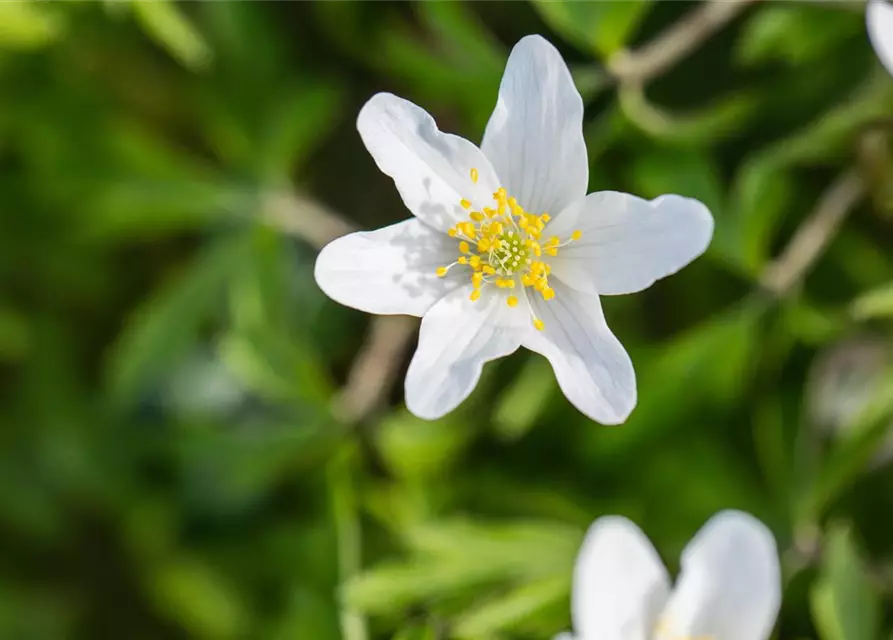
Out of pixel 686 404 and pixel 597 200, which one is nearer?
pixel 597 200

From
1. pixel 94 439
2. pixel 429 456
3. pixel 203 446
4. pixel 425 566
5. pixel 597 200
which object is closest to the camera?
pixel 597 200

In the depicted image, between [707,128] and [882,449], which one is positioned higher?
[707,128]

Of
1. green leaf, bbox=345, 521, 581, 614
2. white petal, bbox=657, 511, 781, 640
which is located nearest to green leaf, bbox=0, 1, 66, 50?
green leaf, bbox=345, 521, 581, 614

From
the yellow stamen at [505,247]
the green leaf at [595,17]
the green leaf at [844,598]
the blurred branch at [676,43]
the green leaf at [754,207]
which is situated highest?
the blurred branch at [676,43]

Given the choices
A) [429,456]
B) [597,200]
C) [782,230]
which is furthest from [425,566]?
[782,230]

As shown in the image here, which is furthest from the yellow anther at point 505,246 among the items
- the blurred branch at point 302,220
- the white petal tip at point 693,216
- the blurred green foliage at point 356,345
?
the blurred branch at point 302,220

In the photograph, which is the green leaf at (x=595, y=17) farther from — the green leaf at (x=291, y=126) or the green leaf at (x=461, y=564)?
the green leaf at (x=461, y=564)

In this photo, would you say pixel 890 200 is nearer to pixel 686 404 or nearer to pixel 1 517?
pixel 686 404
